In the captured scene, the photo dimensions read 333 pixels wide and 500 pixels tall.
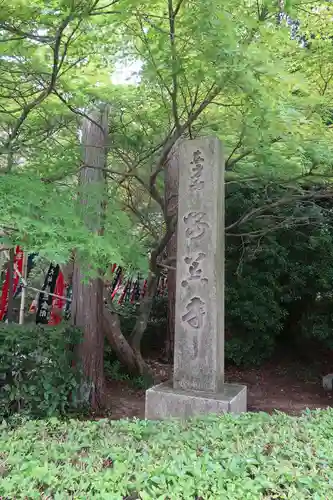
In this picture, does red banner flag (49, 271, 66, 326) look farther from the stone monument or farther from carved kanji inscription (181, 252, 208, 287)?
carved kanji inscription (181, 252, 208, 287)

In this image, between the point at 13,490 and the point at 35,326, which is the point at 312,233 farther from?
the point at 13,490

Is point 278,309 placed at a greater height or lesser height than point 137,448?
greater

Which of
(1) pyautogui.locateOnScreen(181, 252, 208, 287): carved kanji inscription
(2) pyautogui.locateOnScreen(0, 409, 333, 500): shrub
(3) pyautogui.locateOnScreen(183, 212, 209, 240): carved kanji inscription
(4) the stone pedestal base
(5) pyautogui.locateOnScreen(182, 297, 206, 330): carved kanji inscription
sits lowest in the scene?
→ (4) the stone pedestal base

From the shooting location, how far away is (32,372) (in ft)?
17.6

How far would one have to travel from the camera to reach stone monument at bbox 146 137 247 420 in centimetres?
415

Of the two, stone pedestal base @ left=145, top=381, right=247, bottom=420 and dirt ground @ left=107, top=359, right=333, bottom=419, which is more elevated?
stone pedestal base @ left=145, top=381, right=247, bottom=420

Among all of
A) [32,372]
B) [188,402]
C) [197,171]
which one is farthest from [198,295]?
[32,372]

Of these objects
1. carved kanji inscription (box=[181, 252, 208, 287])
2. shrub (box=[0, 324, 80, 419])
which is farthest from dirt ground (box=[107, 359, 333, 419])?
carved kanji inscription (box=[181, 252, 208, 287])

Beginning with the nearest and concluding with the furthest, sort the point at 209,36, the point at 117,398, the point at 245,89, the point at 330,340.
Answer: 1. the point at 209,36
2. the point at 245,89
3. the point at 117,398
4. the point at 330,340

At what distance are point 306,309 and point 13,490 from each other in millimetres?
8209

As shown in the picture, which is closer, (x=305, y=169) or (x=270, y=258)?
(x=305, y=169)

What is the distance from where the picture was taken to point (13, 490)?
176cm

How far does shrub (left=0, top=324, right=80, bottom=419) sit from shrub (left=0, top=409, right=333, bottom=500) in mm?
Result: 2702

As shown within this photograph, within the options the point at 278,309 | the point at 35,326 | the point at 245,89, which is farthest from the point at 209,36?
the point at 278,309
